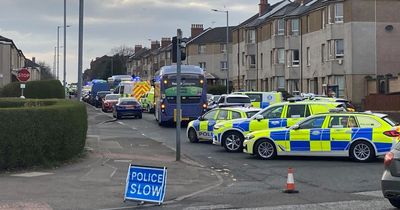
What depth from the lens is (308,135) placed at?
17219 millimetres

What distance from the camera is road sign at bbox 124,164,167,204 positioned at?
10.4 metres

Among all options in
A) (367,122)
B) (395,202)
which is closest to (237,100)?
(367,122)

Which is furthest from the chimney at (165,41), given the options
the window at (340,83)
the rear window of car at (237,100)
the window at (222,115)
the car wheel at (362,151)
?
the car wheel at (362,151)

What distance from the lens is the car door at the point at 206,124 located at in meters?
22.8

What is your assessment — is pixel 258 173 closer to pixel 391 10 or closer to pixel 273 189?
pixel 273 189

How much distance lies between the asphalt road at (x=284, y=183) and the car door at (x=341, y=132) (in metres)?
0.44

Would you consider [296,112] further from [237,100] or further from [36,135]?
[237,100]

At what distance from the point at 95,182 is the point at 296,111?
29.4ft

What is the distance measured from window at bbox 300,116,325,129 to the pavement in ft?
10.4

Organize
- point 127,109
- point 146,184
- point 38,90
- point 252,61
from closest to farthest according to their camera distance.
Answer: point 146,184
point 38,90
point 127,109
point 252,61

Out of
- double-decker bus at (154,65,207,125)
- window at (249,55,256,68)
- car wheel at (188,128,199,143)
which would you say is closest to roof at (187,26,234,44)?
window at (249,55,256,68)

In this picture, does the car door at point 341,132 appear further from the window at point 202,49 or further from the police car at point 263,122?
the window at point 202,49

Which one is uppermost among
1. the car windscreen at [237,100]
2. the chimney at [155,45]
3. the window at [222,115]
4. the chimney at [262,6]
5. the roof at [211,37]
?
the chimney at [155,45]

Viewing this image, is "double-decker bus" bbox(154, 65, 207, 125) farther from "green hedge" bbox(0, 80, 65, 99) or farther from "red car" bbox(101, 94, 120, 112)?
"red car" bbox(101, 94, 120, 112)
